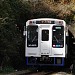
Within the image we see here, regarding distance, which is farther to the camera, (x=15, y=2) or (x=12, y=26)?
(x=15, y=2)

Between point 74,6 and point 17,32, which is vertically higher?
point 74,6

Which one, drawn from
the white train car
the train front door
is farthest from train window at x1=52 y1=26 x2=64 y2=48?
the train front door

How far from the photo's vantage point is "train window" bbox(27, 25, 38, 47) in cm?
2469

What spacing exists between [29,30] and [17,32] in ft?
8.93

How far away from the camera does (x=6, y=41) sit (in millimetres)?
24766

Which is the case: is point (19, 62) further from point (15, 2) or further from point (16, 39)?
point (15, 2)

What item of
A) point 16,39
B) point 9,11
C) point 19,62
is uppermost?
point 9,11

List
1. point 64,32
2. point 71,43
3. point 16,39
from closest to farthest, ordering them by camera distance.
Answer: point 64,32 < point 16,39 < point 71,43

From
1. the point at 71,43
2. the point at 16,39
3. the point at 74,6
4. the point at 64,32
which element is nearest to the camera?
the point at 64,32

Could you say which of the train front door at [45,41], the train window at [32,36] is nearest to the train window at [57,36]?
the train front door at [45,41]

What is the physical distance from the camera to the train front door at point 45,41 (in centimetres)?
2445

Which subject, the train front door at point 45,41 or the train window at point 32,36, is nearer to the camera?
the train front door at point 45,41

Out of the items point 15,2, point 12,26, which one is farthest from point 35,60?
point 15,2

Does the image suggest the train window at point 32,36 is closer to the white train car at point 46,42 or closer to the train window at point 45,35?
the white train car at point 46,42
